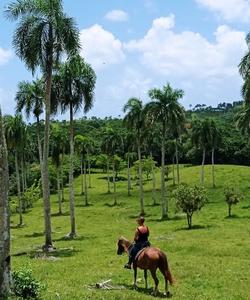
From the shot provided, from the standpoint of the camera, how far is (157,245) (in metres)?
37.2

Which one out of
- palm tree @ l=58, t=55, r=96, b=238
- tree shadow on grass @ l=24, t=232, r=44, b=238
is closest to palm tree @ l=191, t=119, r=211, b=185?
tree shadow on grass @ l=24, t=232, r=44, b=238

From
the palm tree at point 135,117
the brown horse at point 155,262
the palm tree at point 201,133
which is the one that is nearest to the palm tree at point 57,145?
the palm tree at point 135,117

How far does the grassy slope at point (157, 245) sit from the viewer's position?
65.7 ft

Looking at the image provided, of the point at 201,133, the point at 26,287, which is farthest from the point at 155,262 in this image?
the point at 201,133

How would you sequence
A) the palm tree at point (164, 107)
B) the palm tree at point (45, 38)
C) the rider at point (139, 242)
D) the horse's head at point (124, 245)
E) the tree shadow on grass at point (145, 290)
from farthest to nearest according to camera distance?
1. the palm tree at point (164, 107)
2. the palm tree at point (45, 38)
3. the horse's head at point (124, 245)
4. the rider at point (139, 242)
5. the tree shadow on grass at point (145, 290)

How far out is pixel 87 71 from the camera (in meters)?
46.8

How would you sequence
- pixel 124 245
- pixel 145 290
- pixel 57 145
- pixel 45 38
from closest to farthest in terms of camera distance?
pixel 145 290 → pixel 124 245 → pixel 45 38 → pixel 57 145

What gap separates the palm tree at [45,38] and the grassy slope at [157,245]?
757cm

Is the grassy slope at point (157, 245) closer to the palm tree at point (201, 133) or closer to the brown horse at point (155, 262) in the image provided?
the brown horse at point (155, 262)

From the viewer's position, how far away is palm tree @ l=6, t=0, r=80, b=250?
3555cm

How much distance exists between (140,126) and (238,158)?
6328cm

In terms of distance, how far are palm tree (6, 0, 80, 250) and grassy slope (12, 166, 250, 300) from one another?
7566 mm

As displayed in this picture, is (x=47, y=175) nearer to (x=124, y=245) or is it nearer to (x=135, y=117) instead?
(x=124, y=245)

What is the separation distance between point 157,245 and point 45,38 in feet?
53.7
